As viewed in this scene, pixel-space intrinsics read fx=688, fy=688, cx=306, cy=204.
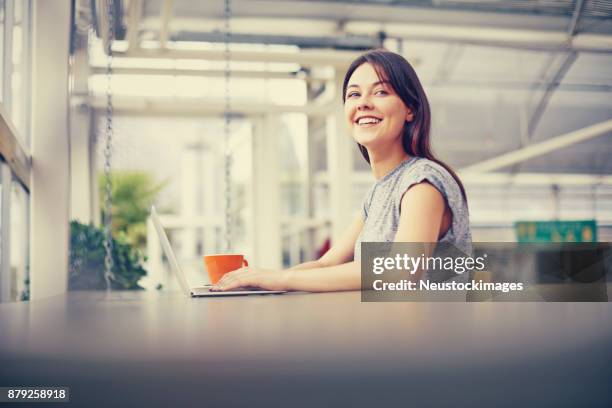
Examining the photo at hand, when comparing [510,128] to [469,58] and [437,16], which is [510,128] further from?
[437,16]

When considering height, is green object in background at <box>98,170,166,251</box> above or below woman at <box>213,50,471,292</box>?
above

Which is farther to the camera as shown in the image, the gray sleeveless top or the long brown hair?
the long brown hair

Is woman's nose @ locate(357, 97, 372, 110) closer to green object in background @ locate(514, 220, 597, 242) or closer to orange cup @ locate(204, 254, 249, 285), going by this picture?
orange cup @ locate(204, 254, 249, 285)

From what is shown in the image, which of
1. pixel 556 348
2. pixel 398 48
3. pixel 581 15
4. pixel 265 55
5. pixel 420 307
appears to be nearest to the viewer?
pixel 556 348

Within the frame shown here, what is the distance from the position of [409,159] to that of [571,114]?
6033mm

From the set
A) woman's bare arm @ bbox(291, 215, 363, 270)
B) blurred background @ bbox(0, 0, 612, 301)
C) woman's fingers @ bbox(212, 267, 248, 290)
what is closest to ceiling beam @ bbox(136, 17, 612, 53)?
blurred background @ bbox(0, 0, 612, 301)

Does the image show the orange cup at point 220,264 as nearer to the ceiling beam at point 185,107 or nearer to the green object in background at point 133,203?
the ceiling beam at point 185,107

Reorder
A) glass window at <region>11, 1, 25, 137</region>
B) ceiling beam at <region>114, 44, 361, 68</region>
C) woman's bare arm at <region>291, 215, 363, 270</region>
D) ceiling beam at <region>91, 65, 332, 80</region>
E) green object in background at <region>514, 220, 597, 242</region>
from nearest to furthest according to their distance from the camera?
woman's bare arm at <region>291, 215, 363, 270</region>, glass window at <region>11, 1, 25, 137</region>, green object in background at <region>514, 220, 597, 242</region>, ceiling beam at <region>114, 44, 361, 68</region>, ceiling beam at <region>91, 65, 332, 80</region>

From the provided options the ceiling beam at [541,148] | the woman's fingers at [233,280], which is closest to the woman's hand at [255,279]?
the woman's fingers at [233,280]

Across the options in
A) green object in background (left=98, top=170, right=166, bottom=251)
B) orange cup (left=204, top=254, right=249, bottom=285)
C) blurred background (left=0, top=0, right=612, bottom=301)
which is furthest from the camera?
green object in background (left=98, top=170, right=166, bottom=251)

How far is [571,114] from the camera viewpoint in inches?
268

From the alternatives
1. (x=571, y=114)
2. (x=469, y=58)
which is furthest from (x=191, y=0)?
(x=571, y=114)

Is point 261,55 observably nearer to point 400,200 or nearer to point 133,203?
point 133,203

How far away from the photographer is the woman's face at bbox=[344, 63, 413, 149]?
1.30 metres
